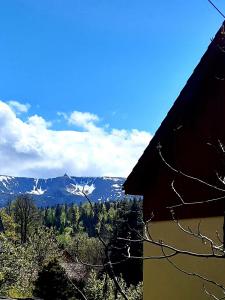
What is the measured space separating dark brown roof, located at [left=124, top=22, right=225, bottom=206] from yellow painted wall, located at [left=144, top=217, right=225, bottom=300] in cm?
86

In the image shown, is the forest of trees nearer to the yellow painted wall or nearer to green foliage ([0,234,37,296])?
green foliage ([0,234,37,296])

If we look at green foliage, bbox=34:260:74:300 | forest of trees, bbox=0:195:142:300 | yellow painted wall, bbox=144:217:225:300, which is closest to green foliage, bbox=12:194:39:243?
forest of trees, bbox=0:195:142:300

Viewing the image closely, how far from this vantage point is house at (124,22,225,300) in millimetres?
8344

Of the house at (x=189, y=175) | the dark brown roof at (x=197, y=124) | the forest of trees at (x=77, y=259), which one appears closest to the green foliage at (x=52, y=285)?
the forest of trees at (x=77, y=259)

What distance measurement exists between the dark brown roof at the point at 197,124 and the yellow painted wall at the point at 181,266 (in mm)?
859

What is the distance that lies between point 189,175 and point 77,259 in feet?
20.4

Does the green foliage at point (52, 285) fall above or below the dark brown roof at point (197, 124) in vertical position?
below

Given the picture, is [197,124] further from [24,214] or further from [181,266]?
[24,214]

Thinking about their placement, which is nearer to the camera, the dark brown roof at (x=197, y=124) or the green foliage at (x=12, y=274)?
the dark brown roof at (x=197, y=124)

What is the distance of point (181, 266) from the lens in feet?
29.0

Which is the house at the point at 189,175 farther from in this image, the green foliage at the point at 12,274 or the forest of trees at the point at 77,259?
the green foliage at the point at 12,274

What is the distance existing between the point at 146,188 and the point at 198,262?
93.4 inches

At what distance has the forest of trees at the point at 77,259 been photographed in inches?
117

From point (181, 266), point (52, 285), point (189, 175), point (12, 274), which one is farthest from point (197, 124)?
point (12, 274)
